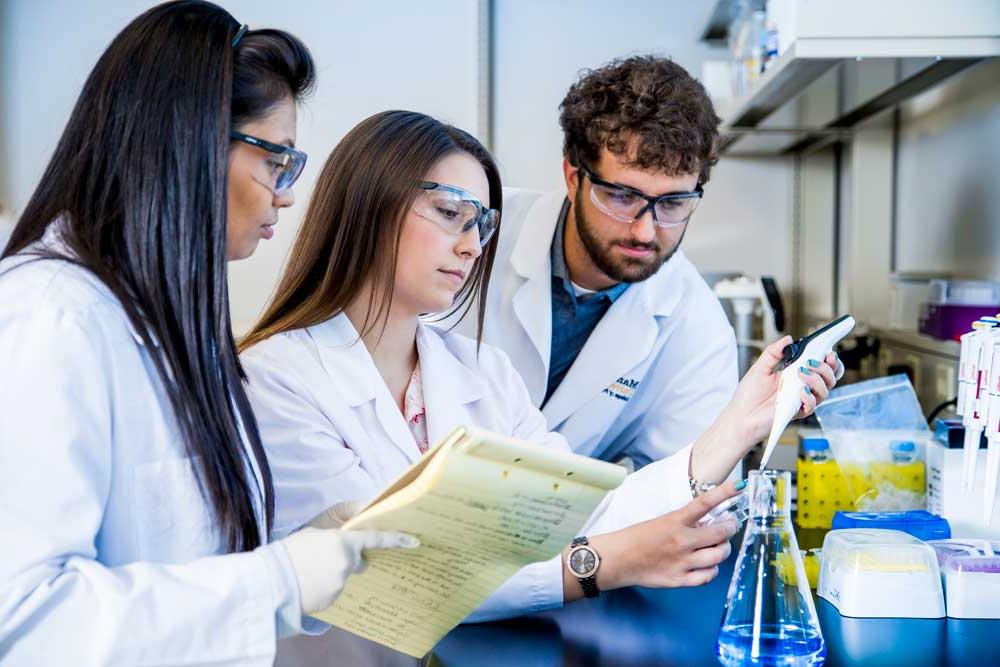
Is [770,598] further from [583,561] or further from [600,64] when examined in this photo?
[600,64]

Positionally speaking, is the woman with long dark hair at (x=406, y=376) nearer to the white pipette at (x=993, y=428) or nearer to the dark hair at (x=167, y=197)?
the white pipette at (x=993, y=428)

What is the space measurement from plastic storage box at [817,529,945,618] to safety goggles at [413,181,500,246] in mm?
689

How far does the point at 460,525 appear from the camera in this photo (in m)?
0.91

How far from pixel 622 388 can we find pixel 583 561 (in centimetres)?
78

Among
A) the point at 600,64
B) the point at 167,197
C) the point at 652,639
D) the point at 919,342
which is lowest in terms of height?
the point at 652,639

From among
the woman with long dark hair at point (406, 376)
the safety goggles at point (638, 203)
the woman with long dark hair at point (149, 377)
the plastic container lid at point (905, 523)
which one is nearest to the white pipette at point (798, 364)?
the woman with long dark hair at point (406, 376)

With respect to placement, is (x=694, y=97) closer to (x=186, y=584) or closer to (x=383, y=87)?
(x=186, y=584)

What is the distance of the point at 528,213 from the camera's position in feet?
7.29

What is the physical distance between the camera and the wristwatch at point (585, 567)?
4.32ft

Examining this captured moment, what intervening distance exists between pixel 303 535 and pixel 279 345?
546 mm

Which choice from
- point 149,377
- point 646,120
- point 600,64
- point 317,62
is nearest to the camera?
point 149,377

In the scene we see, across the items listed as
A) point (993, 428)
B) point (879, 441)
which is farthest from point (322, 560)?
A: point (879, 441)

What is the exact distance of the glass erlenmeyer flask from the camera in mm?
1045

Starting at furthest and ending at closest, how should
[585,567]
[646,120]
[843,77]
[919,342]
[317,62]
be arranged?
1. [317,62]
2. [919,342]
3. [843,77]
4. [646,120]
5. [585,567]
